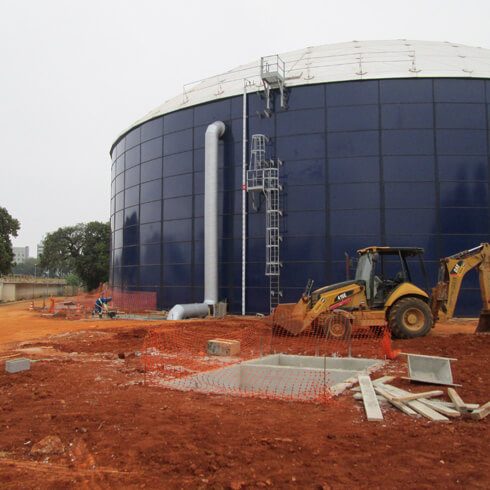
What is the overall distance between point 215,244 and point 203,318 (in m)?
3.92

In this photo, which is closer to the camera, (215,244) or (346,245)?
(346,245)

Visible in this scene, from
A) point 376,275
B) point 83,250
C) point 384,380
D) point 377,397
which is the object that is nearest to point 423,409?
point 377,397

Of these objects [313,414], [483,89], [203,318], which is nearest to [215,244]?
[203,318]

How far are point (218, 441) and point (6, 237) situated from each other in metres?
58.5

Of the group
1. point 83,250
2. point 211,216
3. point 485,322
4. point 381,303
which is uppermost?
point 83,250

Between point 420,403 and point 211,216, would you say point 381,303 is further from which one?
point 211,216

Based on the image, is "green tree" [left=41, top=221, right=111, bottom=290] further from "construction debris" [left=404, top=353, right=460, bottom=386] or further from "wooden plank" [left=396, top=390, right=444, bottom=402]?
"wooden plank" [left=396, top=390, right=444, bottom=402]

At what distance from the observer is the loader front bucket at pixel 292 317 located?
14.6 metres

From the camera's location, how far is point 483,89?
22.9 meters

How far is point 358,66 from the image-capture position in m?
24.2

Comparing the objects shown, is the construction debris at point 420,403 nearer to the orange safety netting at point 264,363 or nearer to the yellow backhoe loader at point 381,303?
the orange safety netting at point 264,363

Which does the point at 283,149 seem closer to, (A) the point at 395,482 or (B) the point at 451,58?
(B) the point at 451,58

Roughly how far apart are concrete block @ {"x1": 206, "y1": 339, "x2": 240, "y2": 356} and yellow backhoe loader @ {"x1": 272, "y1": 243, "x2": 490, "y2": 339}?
3.00 metres

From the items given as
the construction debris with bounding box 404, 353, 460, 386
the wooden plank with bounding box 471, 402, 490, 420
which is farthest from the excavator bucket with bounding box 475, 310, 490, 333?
the wooden plank with bounding box 471, 402, 490, 420
